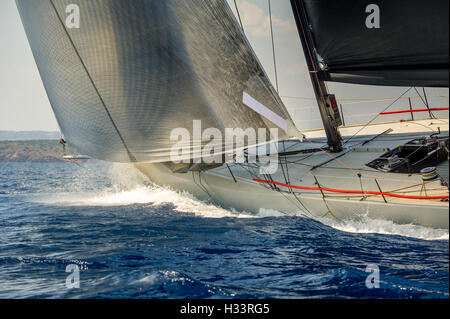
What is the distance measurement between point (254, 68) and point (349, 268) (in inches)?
130

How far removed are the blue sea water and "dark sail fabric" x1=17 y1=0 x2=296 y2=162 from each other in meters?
1.42

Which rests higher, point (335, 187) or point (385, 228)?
point (335, 187)

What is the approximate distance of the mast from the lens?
5441 mm

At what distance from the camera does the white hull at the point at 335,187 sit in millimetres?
4863

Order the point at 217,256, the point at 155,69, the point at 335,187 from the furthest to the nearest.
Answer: the point at 335,187, the point at 155,69, the point at 217,256

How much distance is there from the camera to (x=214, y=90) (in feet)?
18.1

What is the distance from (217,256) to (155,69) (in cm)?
288
